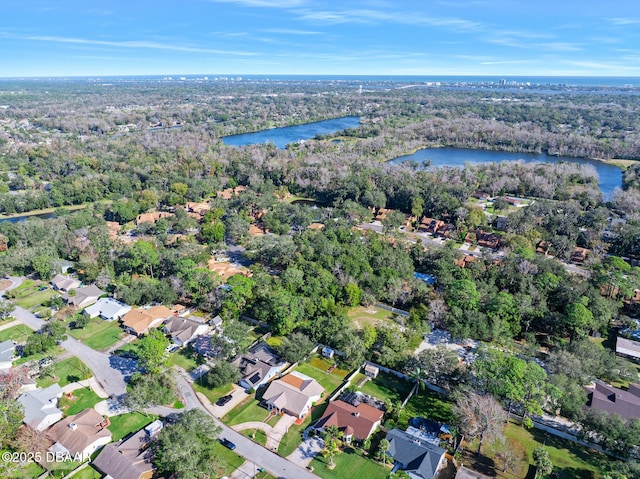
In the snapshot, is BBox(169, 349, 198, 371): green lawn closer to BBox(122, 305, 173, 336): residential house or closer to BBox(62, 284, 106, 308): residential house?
BBox(122, 305, 173, 336): residential house

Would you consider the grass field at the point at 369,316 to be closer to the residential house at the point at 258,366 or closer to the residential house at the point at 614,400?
the residential house at the point at 258,366

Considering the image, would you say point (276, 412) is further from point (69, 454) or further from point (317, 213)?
point (317, 213)

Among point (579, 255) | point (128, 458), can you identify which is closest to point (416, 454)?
point (128, 458)

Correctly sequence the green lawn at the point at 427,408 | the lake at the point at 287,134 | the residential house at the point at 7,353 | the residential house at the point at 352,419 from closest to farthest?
the residential house at the point at 352,419 → the green lawn at the point at 427,408 → the residential house at the point at 7,353 → the lake at the point at 287,134

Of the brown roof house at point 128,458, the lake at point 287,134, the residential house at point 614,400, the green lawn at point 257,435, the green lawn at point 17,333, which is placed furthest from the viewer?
the lake at point 287,134

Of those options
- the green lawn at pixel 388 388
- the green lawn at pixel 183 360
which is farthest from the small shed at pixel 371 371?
the green lawn at pixel 183 360

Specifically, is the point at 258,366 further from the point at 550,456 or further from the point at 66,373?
the point at 550,456

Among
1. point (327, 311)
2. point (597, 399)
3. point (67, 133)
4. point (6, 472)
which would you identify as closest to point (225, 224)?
point (327, 311)

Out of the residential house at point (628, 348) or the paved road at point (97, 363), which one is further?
the residential house at point (628, 348)
